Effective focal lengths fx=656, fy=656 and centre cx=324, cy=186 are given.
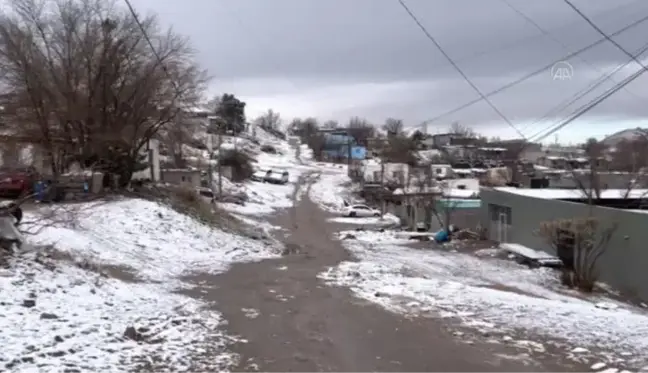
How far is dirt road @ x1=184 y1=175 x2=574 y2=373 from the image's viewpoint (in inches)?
310

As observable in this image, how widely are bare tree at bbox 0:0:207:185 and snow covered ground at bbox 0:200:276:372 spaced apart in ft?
41.2

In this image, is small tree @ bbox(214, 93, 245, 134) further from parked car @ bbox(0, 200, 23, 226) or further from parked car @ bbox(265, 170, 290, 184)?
parked car @ bbox(0, 200, 23, 226)

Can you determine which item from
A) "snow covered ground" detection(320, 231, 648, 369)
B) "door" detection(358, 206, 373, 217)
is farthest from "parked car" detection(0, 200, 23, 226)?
"door" detection(358, 206, 373, 217)

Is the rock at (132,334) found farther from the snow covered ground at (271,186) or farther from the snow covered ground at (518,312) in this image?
the snow covered ground at (271,186)

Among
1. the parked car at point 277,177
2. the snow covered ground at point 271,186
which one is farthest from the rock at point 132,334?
the parked car at point 277,177

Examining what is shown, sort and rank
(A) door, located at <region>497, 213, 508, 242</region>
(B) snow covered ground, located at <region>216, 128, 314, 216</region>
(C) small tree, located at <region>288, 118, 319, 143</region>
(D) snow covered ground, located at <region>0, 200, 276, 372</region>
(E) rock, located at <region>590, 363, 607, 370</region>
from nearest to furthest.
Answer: (D) snow covered ground, located at <region>0, 200, 276, 372</region> < (E) rock, located at <region>590, 363, 607, 370</region> < (A) door, located at <region>497, 213, 508, 242</region> < (B) snow covered ground, located at <region>216, 128, 314, 216</region> < (C) small tree, located at <region>288, 118, 319, 143</region>

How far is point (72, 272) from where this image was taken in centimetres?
1110

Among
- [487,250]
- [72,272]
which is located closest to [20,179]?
[72,272]

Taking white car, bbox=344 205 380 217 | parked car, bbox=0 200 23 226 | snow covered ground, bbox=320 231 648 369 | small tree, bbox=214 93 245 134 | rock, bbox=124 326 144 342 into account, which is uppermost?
small tree, bbox=214 93 245 134

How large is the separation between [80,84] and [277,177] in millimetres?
55797

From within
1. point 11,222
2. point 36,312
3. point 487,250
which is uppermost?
point 11,222

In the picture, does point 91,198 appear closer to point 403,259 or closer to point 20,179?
point 20,179

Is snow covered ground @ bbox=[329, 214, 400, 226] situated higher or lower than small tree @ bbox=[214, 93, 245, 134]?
lower

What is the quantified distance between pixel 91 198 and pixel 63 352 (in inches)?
725
